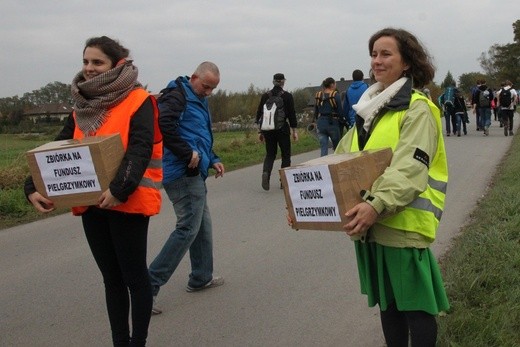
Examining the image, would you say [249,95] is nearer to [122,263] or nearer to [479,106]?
[479,106]

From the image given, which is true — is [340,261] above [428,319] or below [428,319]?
below

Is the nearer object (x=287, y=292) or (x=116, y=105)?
(x=116, y=105)

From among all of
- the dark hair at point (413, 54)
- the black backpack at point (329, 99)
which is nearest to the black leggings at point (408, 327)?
the dark hair at point (413, 54)

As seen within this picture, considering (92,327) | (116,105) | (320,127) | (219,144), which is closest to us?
(116,105)

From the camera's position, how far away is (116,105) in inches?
128

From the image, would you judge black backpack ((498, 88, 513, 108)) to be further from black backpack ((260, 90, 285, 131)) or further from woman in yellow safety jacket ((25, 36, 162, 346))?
woman in yellow safety jacket ((25, 36, 162, 346))

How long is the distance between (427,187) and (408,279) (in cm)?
41

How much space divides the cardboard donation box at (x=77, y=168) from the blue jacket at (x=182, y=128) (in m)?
1.11

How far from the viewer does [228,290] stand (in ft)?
16.1

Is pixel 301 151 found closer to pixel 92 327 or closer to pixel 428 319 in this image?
pixel 92 327

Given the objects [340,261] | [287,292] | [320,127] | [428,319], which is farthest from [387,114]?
[320,127]

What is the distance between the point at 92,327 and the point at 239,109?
34835 mm

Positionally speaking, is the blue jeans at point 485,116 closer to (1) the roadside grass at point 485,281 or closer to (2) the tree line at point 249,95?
(2) the tree line at point 249,95

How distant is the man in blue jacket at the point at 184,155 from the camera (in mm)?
4285
